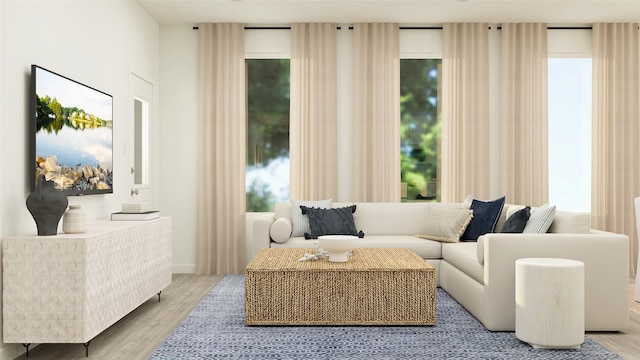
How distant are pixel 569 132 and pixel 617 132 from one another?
0.49 metres

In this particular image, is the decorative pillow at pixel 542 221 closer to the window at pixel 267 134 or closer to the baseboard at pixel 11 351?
the window at pixel 267 134

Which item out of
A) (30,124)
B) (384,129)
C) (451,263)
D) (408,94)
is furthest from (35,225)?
(408,94)

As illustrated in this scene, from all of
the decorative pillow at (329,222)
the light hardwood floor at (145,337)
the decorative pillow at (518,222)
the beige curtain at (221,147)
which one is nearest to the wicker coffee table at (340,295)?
the light hardwood floor at (145,337)

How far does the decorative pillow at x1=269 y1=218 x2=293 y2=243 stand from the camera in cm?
508

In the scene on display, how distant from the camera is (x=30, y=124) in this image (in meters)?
3.29

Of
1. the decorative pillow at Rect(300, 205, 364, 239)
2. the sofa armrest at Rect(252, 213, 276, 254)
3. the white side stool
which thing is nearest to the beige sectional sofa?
the white side stool

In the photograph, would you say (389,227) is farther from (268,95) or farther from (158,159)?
(158,159)

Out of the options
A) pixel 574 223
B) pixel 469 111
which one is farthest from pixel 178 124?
pixel 574 223

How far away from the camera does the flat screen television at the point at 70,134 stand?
11.0 ft

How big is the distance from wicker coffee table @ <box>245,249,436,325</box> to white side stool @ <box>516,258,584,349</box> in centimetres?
68

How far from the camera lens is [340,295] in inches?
146

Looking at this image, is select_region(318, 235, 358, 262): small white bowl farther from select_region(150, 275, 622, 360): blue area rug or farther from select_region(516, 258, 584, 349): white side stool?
select_region(516, 258, 584, 349): white side stool

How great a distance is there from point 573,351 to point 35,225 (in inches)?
131

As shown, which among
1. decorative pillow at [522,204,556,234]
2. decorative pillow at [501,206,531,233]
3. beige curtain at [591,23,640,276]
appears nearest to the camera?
decorative pillow at [522,204,556,234]
